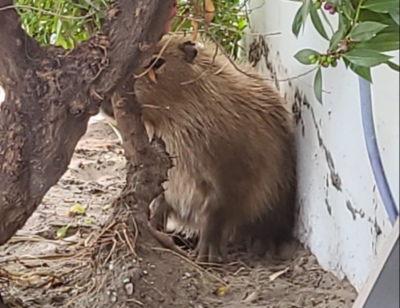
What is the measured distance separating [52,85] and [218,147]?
0.86 m

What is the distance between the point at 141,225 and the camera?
1909mm

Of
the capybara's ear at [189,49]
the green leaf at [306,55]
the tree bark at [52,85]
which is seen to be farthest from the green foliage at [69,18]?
the green leaf at [306,55]

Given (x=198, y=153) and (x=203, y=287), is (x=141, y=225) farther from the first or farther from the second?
(x=198, y=153)

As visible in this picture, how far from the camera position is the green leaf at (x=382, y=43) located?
1.11 meters

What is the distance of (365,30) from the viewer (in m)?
1.17

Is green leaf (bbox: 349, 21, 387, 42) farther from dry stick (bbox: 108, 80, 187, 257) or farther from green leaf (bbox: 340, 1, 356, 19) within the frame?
dry stick (bbox: 108, 80, 187, 257)

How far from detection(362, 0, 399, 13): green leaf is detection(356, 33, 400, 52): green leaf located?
34mm

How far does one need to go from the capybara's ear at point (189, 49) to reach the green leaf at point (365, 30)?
114cm

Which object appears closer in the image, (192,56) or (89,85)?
(89,85)

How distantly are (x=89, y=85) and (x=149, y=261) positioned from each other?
52cm

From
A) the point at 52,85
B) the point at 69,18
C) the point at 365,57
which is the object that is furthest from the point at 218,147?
the point at 365,57

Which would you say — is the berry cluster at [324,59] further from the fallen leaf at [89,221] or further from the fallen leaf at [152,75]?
the fallen leaf at [89,221]

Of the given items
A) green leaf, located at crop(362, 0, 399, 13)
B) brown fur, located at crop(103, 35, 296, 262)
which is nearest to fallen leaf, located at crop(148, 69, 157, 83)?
brown fur, located at crop(103, 35, 296, 262)

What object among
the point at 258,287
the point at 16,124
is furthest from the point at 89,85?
the point at 258,287
